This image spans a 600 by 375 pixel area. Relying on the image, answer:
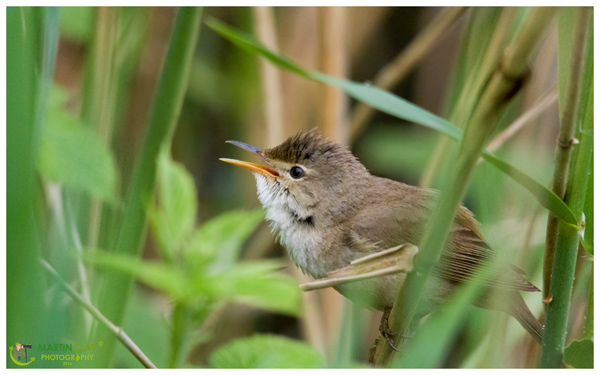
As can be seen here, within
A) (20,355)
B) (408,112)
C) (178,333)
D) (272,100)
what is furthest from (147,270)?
(272,100)

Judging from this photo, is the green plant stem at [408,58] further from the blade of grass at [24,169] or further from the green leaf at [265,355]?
the blade of grass at [24,169]

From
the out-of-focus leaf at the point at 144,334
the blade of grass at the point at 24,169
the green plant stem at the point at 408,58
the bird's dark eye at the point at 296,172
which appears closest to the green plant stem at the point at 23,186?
the blade of grass at the point at 24,169

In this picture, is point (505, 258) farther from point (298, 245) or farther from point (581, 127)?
point (298, 245)

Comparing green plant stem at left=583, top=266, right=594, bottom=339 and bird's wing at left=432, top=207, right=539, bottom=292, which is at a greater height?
bird's wing at left=432, top=207, right=539, bottom=292

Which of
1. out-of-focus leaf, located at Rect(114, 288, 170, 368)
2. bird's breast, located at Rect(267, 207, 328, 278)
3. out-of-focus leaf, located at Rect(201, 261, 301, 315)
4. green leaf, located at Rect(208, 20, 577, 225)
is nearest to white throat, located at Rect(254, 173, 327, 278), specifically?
bird's breast, located at Rect(267, 207, 328, 278)

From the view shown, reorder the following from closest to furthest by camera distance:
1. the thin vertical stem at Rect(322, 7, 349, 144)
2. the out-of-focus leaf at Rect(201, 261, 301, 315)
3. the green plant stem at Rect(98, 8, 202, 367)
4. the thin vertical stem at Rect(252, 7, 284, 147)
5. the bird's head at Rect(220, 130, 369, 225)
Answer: the green plant stem at Rect(98, 8, 202, 367) → the out-of-focus leaf at Rect(201, 261, 301, 315) → the bird's head at Rect(220, 130, 369, 225) → the thin vertical stem at Rect(322, 7, 349, 144) → the thin vertical stem at Rect(252, 7, 284, 147)

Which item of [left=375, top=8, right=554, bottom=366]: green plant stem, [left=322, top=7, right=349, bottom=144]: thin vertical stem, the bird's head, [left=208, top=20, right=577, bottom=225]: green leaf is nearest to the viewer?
[left=375, top=8, right=554, bottom=366]: green plant stem

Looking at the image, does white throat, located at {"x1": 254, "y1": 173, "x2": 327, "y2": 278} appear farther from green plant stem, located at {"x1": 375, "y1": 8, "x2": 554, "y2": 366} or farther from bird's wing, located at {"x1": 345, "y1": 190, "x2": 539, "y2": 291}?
green plant stem, located at {"x1": 375, "y1": 8, "x2": 554, "y2": 366}
